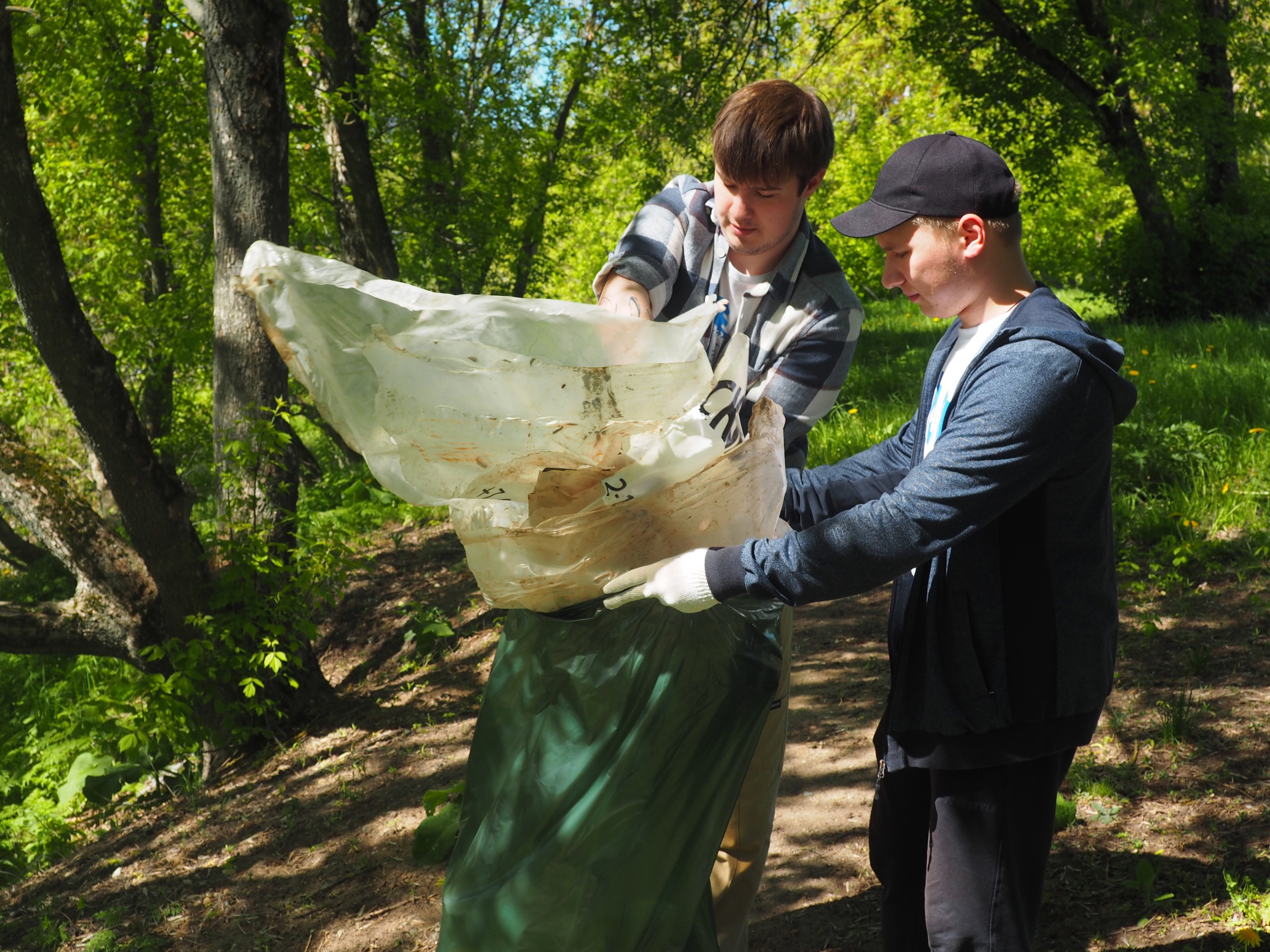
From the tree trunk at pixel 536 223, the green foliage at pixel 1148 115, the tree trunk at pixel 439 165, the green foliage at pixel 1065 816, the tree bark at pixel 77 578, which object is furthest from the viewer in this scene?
the tree trunk at pixel 536 223

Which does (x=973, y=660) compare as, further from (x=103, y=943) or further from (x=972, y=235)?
(x=103, y=943)

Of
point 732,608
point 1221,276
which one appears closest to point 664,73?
point 1221,276

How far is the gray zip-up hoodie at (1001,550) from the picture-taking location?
135cm

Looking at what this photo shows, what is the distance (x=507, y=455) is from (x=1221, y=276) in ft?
33.3

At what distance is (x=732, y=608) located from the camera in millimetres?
1762

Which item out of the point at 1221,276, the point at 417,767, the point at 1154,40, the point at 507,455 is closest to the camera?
the point at 507,455

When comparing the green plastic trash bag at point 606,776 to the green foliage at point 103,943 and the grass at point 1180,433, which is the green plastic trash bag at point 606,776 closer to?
the green foliage at point 103,943

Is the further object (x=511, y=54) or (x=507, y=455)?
(x=511, y=54)

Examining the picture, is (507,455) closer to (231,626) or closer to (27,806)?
(231,626)

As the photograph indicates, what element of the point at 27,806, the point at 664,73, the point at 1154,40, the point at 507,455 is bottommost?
the point at 27,806

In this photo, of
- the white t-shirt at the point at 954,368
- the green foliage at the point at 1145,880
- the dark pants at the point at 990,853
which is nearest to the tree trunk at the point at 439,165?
the white t-shirt at the point at 954,368

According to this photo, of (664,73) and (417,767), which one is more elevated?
(664,73)

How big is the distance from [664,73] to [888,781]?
A: 26.2ft

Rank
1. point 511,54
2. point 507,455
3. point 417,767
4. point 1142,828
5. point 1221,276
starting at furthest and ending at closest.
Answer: point 511,54, point 1221,276, point 417,767, point 1142,828, point 507,455
